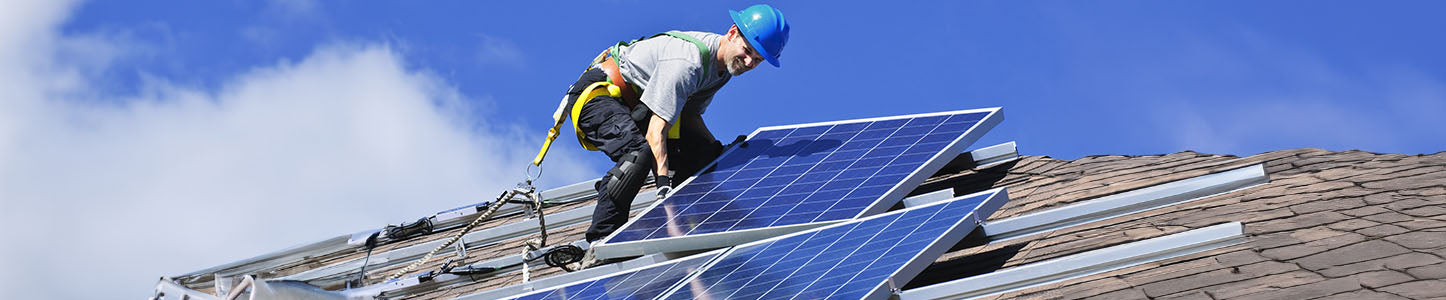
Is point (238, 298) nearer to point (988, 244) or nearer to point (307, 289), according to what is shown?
point (307, 289)

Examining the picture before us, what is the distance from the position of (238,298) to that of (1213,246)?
164 inches

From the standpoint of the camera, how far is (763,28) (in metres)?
8.12

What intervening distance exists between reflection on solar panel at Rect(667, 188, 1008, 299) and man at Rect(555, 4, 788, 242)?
130 centimetres

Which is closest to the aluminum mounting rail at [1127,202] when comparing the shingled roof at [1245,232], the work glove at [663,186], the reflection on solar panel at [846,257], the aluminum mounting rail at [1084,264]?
the shingled roof at [1245,232]

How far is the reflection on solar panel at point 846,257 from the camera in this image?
6016 mm

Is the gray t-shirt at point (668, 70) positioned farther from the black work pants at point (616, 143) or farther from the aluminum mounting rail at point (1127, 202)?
the aluminum mounting rail at point (1127, 202)

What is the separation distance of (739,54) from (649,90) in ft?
1.92

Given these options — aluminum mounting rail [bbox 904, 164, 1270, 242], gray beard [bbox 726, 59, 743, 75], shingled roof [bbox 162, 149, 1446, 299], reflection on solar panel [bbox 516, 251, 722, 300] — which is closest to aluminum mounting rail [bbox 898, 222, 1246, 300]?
shingled roof [bbox 162, 149, 1446, 299]

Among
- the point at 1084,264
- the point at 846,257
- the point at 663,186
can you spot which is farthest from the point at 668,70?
the point at 1084,264

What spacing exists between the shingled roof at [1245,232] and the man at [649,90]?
0.84 meters

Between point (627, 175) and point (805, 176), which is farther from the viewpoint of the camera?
point (805, 176)

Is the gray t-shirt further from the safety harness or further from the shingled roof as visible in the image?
the shingled roof

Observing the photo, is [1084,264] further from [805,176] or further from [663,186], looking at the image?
[663,186]

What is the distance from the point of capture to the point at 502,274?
8773 millimetres
